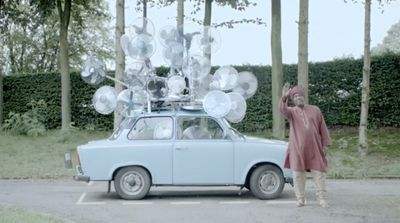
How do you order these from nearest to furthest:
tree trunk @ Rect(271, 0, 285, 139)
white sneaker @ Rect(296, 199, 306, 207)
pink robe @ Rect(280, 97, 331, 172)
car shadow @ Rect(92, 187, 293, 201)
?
pink robe @ Rect(280, 97, 331, 172)
white sneaker @ Rect(296, 199, 306, 207)
car shadow @ Rect(92, 187, 293, 201)
tree trunk @ Rect(271, 0, 285, 139)

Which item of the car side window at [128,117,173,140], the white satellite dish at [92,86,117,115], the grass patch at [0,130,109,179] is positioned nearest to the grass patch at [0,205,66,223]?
the car side window at [128,117,173,140]

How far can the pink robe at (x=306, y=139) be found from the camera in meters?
10.1

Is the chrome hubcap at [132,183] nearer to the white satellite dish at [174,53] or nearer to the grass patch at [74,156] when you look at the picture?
the white satellite dish at [174,53]

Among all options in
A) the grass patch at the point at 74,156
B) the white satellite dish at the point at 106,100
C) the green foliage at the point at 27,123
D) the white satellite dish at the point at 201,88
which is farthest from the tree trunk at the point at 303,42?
the green foliage at the point at 27,123

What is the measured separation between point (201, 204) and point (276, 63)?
1009 cm

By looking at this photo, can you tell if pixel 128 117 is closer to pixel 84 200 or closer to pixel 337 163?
pixel 84 200

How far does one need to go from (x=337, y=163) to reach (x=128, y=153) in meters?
6.92

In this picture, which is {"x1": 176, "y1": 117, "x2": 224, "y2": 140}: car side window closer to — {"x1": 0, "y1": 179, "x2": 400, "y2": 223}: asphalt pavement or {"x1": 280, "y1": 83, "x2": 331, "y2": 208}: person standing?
{"x1": 0, "y1": 179, "x2": 400, "y2": 223}: asphalt pavement

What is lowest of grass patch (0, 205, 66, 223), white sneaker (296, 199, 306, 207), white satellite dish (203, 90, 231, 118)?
white sneaker (296, 199, 306, 207)

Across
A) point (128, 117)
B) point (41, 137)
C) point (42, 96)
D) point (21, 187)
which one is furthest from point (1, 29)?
A: point (128, 117)

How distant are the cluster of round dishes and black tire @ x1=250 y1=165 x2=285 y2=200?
3.84ft

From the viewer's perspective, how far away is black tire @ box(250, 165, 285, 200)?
37.2ft

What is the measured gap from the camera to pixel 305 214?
9.78 metres

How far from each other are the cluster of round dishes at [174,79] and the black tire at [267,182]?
1.17m
